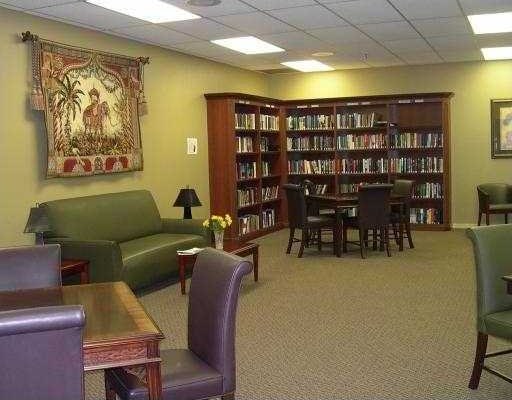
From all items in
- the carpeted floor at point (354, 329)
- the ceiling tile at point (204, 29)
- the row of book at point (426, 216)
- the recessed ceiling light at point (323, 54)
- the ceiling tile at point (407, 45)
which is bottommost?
the carpeted floor at point (354, 329)

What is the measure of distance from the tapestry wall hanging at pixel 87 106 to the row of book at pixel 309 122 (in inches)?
156

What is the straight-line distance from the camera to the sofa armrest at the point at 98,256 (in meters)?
5.48

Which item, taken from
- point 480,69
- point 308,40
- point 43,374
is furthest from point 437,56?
point 43,374

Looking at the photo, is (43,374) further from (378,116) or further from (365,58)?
(378,116)

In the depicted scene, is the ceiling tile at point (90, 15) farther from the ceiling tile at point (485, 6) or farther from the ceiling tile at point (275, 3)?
the ceiling tile at point (485, 6)

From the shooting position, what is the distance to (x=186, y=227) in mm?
7234

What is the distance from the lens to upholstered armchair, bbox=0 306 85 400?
1.75 m

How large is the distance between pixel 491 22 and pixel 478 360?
4.70 meters

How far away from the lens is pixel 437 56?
31.1 feet

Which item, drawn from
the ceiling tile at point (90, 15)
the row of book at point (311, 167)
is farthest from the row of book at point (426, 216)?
the ceiling tile at point (90, 15)

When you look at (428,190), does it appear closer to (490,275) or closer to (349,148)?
(349,148)

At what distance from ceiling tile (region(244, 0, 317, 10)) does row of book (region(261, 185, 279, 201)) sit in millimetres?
4698

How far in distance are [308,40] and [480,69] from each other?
3.84 meters

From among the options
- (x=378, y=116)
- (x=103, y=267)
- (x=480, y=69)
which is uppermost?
(x=480, y=69)
